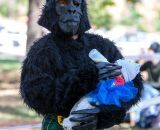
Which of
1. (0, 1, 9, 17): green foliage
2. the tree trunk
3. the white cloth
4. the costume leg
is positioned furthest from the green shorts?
(0, 1, 9, 17): green foliage

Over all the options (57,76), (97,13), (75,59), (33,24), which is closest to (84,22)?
(75,59)

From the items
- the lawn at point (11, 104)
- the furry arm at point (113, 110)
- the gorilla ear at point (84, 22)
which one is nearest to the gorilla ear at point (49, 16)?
the gorilla ear at point (84, 22)

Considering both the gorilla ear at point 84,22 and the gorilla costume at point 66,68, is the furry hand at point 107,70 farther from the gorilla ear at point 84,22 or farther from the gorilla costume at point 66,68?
the gorilla ear at point 84,22

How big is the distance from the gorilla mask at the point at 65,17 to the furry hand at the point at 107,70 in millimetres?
391

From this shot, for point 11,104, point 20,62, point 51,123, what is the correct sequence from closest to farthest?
point 51,123, point 20,62, point 11,104

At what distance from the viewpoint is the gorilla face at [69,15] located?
3.93 meters

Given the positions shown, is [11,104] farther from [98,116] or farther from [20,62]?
[98,116]

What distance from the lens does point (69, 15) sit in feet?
13.0

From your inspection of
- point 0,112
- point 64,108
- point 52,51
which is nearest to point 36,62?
point 52,51

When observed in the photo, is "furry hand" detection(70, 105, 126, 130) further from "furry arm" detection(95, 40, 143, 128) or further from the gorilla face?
the gorilla face

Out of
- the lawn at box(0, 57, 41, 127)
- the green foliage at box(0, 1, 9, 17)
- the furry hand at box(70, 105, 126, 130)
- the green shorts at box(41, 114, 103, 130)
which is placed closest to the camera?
the furry hand at box(70, 105, 126, 130)

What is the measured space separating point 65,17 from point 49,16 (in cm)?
14

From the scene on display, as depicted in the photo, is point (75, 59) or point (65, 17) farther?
point (65, 17)

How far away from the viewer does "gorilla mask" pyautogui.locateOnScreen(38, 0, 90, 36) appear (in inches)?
155
